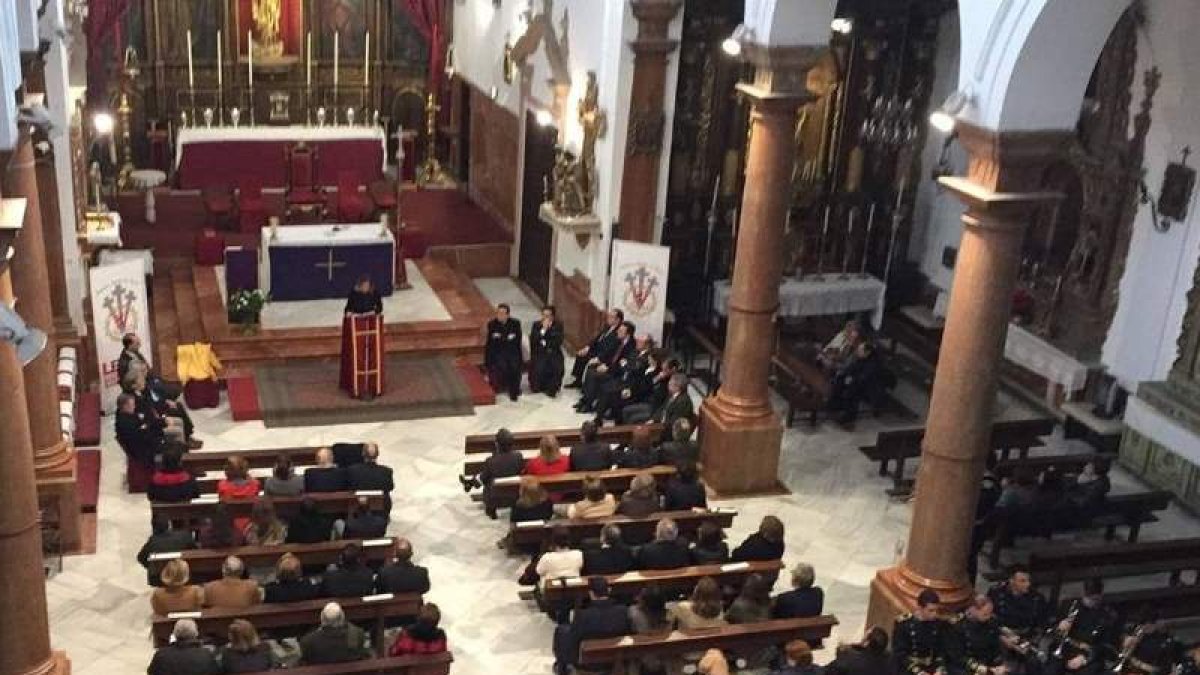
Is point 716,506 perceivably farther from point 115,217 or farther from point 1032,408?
point 115,217

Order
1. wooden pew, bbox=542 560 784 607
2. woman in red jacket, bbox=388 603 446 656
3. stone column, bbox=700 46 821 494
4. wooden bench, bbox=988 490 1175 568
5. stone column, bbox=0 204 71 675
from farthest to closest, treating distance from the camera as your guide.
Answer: wooden bench, bbox=988 490 1175 568 < stone column, bbox=700 46 821 494 < wooden pew, bbox=542 560 784 607 < woman in red jacket, bbox=388 603 446 656 < stone column, bbox=0 204 71 675

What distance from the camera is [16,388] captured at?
8.60m

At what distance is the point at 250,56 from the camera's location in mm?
22172

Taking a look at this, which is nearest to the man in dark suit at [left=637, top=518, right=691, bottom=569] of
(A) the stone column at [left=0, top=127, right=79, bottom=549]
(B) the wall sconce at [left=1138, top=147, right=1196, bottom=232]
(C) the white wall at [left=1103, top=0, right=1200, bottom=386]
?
(A) the stone column at [left=0, top=127, right=79, bottom=549]

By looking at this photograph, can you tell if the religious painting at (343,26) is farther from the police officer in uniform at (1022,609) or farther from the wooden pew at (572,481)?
the police officer in uniform at (1022,609)

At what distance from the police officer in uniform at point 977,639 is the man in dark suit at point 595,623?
2.48 meters

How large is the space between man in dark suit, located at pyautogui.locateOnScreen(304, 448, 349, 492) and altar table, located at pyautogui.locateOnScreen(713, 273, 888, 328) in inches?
297

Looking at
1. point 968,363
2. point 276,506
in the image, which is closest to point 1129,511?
point 968,363

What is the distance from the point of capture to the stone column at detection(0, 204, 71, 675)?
8586 mm

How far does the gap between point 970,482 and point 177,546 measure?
6.41 m

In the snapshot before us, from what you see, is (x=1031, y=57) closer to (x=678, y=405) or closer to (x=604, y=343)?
(x=678, y=405)

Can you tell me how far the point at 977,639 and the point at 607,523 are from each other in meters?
3.37

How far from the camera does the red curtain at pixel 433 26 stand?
22.6 metres

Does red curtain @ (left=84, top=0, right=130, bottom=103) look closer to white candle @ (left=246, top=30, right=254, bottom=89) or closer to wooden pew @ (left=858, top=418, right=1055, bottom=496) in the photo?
white candle @ (left=246, top=30, right=254, bottom=89)
